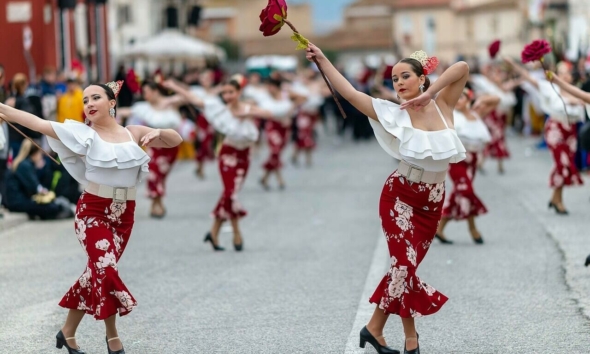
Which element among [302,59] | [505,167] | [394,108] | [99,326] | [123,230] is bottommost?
[302,59]

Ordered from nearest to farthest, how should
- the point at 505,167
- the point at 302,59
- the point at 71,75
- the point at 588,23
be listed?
the point at 71,75, the point at 505,167, the point at 588,23, the point at 302,59

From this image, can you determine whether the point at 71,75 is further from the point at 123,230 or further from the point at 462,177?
the point at 123,230

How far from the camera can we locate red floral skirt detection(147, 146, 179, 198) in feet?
51.2

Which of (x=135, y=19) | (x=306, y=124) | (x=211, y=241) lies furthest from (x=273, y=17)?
(x=135, y=19)

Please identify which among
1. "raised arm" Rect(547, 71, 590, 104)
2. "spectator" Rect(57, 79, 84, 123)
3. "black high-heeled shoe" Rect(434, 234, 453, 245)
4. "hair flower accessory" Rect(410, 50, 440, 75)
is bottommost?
"black high-heeled shoe" Rect(434, 234, 453, 245)

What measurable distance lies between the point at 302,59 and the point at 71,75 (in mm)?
90334

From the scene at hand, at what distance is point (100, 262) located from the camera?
22.7 feet

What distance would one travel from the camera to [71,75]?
19.8 metres

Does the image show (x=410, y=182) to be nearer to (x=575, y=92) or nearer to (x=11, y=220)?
(x=575, y=92)

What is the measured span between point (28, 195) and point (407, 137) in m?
9.23

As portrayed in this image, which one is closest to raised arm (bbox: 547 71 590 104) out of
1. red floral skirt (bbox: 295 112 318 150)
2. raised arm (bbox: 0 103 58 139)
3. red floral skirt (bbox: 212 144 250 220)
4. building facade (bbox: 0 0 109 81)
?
red floral skirt (bbox: 212 144 250 220)

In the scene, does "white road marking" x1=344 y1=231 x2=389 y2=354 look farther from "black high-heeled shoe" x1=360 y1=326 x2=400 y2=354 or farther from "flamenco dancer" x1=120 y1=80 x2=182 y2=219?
"flamenco dancer" x1=120 y1=80 x2=182 y2=219

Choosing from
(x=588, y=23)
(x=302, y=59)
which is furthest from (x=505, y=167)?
(x=302, y=59)

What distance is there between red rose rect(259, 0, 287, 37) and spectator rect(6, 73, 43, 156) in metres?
7.61
